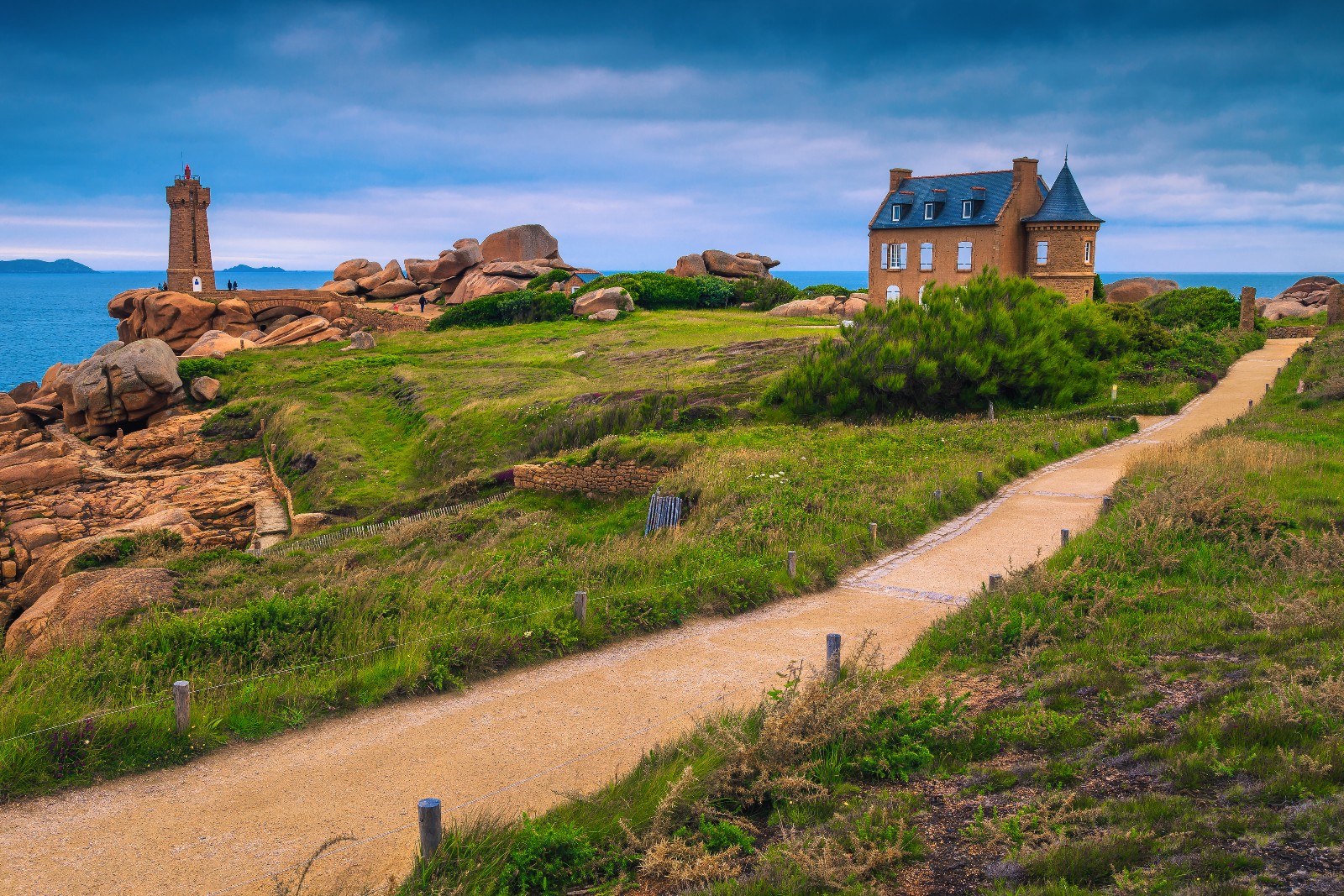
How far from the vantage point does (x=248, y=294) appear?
6400 centimetres

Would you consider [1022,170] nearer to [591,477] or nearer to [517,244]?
[591,477]

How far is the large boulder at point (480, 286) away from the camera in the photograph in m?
66.8

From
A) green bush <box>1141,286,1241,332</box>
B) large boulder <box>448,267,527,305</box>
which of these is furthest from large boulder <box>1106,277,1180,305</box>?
large boulder <box>448,267,527,305</box>

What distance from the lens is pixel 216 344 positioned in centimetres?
5431

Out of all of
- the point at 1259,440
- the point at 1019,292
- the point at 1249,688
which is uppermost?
the point at 1019,292

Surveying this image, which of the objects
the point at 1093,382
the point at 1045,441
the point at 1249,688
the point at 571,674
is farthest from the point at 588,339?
the point at 1249,688

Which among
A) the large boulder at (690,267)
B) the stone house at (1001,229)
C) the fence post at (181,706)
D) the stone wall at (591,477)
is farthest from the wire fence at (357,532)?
the large boulder at (690,267)

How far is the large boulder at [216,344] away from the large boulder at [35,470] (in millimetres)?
18992

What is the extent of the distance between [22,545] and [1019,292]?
3034 centimetres

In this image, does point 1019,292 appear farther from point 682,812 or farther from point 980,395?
point 682,812

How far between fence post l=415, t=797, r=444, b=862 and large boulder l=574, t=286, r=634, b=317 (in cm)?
5100

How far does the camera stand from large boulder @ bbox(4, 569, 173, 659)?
11.5m

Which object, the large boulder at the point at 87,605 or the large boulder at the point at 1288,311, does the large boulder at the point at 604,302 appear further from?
the large boulder at the point at 87,605

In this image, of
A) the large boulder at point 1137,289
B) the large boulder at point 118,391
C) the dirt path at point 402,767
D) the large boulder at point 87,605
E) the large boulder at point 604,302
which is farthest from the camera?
the large boulder at point 1137,289
